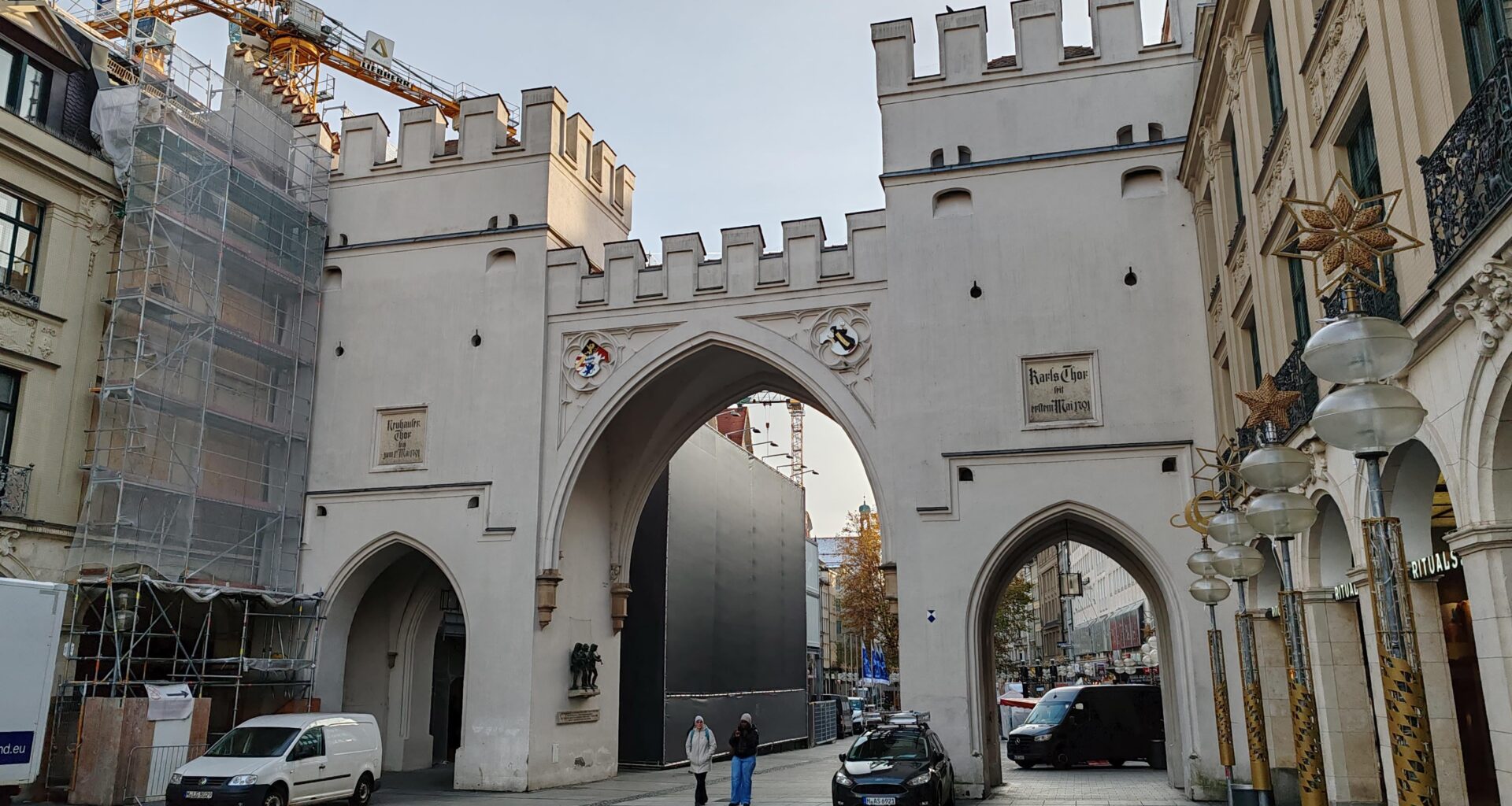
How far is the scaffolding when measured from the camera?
1700 cm

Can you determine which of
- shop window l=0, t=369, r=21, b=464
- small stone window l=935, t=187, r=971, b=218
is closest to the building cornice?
small stone window l=935, t=187, r=971, b=218

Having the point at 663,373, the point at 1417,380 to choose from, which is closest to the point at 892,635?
the point at 663,373

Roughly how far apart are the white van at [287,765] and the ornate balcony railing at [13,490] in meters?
4.52

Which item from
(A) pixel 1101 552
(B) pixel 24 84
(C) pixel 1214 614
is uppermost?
(B) pixel 24 84

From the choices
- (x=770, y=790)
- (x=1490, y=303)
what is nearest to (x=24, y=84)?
(x=770, y=790)

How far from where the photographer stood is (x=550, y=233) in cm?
2073

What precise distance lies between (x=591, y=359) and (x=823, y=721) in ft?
59.7

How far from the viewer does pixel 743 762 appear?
1515cm

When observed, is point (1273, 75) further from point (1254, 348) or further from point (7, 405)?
point (7, 405)

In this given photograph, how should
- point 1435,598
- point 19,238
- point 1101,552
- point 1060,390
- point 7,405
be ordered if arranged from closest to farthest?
point 1435,598 < point 7,405 < point 19,238 < point 1060,390 < point 1101,552

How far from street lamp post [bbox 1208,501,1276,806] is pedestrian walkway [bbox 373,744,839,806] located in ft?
24.5

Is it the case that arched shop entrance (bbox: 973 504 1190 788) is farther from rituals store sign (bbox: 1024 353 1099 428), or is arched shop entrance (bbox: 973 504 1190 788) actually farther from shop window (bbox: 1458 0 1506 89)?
shop window (bbox: 1458 0 1506 89)

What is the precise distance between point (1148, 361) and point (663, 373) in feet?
25.6

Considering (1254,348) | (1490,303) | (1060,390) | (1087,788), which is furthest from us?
(1087,788)
